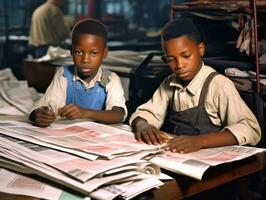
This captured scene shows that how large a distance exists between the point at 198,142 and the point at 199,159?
0.34 ft

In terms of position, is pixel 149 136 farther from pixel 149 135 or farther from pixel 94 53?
pixel 94 53

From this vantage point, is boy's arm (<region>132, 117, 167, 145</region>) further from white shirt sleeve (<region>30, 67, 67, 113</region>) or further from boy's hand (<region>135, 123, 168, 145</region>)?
white shirt sleeve (<region>30, 67, 67, 113</region>)

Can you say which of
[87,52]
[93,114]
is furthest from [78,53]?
[93,114]

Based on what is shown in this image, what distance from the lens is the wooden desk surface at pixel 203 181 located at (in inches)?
31.5

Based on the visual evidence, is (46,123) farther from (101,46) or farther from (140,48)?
(140,48)

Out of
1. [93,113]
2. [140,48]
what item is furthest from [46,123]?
[140,48]

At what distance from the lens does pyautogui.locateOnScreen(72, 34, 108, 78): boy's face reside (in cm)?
148

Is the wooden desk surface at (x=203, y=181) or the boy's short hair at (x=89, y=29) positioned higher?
the boy's short hair at (x=89, y=29)

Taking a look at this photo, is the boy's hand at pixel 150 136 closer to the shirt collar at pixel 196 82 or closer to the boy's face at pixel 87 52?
the shirt collar at pixel 196 82

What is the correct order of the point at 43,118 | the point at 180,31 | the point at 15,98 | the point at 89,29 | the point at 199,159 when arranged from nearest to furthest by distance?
the point at 199,159 → the point at 43,118 → the point at 180,31 → the point at 89,29 → the point at 15,98

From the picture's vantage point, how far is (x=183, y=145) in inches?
38.7

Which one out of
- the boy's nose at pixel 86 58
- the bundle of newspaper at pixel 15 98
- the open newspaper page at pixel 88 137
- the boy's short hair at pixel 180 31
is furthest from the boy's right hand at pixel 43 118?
the bundle of newspaper at pixel 15 98

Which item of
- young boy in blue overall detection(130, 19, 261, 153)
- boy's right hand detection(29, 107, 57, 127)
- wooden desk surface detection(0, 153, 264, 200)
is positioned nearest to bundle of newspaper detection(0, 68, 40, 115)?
boy's right hand detection(29, 107, 57, 127)

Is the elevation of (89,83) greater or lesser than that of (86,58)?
lesser
